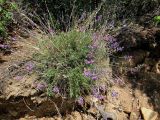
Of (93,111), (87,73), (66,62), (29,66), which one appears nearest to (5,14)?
(29,66)

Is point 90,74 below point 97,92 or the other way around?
the other way around

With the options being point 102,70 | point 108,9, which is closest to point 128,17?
point 108,9

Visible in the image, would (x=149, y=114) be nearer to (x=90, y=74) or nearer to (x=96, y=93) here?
(x=96, y=93)

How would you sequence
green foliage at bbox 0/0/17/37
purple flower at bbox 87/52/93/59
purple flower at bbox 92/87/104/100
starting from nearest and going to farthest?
1. purple flower at bbox 92/87/104/100
2. purple flower at bbox 87/52/93/59
3. green foliage at bbox 0/0/17/37

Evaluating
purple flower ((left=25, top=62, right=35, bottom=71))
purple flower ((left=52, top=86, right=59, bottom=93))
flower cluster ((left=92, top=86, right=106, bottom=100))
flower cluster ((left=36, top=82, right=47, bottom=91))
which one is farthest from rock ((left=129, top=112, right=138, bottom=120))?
purple flower ((left=25, top=62, right=35, bottom=71))

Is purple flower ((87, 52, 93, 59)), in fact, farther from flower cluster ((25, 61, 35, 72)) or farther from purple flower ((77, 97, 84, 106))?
flower cluster ((25, 61, 35, 72))
